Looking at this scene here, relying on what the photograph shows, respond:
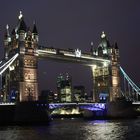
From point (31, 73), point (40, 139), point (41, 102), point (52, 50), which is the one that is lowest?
point (40, 139)

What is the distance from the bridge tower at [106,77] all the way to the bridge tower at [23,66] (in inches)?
885

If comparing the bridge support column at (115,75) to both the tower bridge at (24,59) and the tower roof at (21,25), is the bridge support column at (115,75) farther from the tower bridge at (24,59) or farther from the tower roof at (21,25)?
the tower roof at (21,25)

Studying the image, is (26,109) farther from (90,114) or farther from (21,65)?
(90,114)

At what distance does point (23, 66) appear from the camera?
256 ft

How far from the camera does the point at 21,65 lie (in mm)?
77625

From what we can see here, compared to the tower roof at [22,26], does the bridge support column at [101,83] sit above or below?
below

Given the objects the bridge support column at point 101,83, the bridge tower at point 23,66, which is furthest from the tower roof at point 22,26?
the bridge support column at point 101,83

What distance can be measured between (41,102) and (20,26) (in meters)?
17.8

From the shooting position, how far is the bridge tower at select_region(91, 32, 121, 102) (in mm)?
99250

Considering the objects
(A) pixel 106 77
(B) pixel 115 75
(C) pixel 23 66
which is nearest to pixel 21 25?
(C) pixel 23 66

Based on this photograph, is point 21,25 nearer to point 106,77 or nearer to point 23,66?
point 23,66

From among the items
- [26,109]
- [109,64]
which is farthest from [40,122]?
[109,64]

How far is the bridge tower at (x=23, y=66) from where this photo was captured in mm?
77125

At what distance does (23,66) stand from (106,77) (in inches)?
1119
